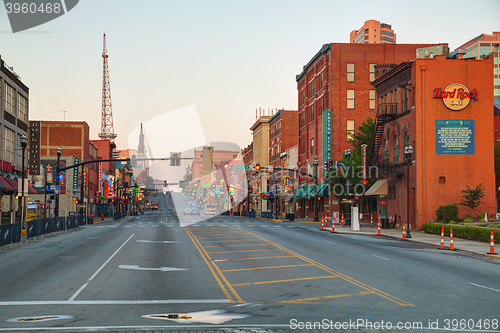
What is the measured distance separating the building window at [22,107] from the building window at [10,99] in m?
1.23

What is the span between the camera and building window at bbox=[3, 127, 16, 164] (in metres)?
43.7

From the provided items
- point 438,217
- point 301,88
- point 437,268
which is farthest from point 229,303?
point 301,88

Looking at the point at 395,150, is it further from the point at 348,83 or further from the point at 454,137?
the point at 348,83

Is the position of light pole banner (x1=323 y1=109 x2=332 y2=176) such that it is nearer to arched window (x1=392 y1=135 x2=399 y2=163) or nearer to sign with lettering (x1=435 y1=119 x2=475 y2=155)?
arched window (x1=392 y1=135 x2=399 y2=163)

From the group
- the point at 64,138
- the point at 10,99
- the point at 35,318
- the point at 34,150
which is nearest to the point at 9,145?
the point at 10,99

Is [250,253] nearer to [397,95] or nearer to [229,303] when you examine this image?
[229,303]

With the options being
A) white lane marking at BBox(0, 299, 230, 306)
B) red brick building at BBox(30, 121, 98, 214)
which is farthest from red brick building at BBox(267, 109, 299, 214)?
white lane marking at BBox(0, 299, 230, 306)

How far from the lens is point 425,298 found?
12969 millimetres

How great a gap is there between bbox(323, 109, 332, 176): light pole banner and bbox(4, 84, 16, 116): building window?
4323cm

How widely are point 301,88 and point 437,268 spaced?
76.5 meters

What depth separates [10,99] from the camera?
1796 inches

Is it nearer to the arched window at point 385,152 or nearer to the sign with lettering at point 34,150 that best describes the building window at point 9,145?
the sign with lettering at point 34,150

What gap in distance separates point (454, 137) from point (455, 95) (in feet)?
11.7

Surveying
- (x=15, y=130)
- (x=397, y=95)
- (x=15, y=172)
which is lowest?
(x=15, y=172)
